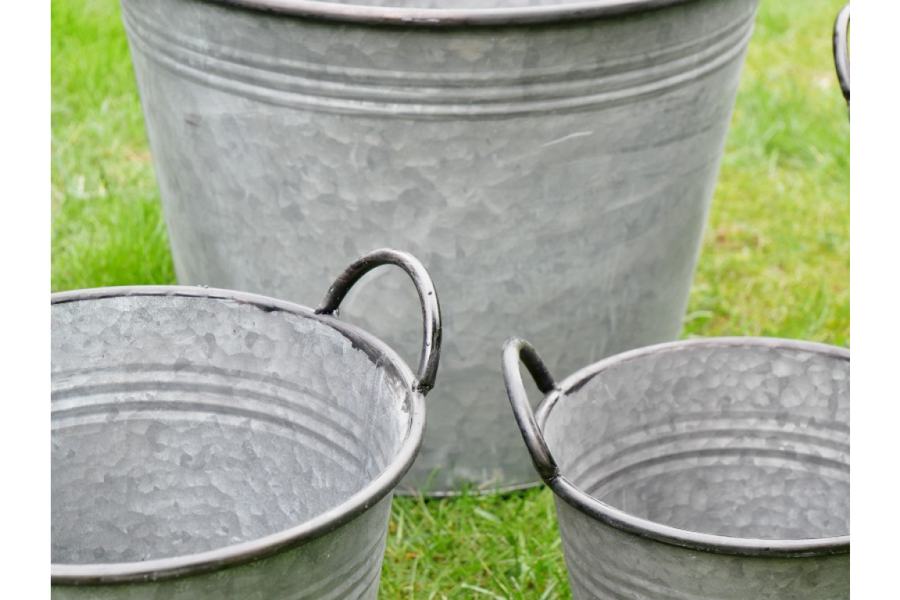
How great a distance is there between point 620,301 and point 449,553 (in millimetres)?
498

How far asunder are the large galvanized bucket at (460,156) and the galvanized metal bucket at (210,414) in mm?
336

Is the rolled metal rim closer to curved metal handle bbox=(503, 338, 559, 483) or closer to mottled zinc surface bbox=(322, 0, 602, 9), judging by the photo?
curved metal handle bbox=(503, 338, 559, 483)

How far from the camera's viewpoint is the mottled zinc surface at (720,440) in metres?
1.54

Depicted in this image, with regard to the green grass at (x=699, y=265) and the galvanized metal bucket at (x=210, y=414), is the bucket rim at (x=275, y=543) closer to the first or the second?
the galvanized metal bucket at (x=210, y=414)

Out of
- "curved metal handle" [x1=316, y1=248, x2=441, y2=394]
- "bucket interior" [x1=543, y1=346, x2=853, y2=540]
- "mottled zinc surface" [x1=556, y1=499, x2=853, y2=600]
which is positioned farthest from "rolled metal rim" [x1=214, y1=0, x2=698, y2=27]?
"mottled zinc surface" [x1=556, y1=499, x2=853, y2=600]

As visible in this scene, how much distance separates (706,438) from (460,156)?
54 cm

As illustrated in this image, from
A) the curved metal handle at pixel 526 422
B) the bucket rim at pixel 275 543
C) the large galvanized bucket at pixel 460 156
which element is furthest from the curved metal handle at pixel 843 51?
the bucket rim at pixel 275 543

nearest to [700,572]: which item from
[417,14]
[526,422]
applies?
[526,422]

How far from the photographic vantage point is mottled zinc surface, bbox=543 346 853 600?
154cm

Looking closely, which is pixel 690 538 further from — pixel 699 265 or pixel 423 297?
pixel 699 265

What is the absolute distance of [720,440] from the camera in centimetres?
168

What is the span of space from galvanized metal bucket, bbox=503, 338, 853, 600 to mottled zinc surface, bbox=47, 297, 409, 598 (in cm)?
25

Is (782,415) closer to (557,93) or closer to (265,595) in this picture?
(557,93)
